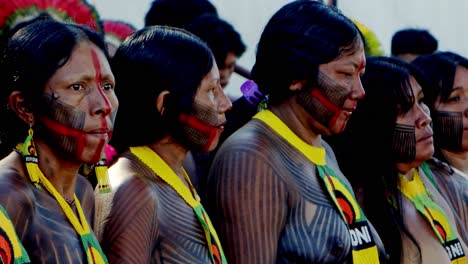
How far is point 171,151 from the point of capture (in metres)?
3.73

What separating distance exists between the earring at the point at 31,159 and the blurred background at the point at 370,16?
2.29 m

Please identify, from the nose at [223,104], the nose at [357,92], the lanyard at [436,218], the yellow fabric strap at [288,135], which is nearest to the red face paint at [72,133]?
the nose at [223,104]

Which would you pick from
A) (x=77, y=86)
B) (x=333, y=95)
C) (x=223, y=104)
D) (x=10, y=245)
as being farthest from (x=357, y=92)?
(x=10, y=245)

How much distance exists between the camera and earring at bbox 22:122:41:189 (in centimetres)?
316

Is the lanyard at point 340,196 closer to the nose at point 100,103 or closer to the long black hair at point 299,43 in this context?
the long black hair at point 299,43

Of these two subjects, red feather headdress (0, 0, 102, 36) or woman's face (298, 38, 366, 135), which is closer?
red feather headdress (0, 0, 102, 36)

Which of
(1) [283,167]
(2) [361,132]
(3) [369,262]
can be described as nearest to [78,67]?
(1) [283,167]

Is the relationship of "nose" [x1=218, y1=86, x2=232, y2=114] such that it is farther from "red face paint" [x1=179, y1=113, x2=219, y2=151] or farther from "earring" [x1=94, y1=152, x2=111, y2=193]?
"earring" [x1=94, y1=152, x2=111, y2=193]

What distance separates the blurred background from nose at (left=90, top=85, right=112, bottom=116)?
2.12 m

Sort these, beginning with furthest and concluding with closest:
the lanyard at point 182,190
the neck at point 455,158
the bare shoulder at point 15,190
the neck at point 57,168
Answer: the neck at point 455,158 → the lanyard at point 182,190 → the neck at point 57,168 → the bare shoulder at point 15,190

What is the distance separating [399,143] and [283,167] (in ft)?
3.02

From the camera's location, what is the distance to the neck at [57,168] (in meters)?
3.27

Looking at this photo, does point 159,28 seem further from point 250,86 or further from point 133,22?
point 133,22

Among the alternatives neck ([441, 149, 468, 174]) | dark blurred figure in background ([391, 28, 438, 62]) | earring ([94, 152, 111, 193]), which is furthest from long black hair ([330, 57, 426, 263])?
dark blurred figure in background ([391, 28, 438, 62])
